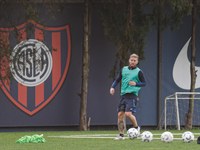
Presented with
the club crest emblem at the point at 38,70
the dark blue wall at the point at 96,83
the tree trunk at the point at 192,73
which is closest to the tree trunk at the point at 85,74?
the dark blue wall at the point at 96,83

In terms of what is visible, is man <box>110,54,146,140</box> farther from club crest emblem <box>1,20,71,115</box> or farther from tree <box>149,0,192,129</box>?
club crest emblem <box>1,20,71,115</box>

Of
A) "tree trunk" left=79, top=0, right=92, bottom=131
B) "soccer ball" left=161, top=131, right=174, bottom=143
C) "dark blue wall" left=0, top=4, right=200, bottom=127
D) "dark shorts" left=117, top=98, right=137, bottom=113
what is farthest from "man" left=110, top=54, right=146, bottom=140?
"dark blue wall" left=0, top=4, right=200, bottom=127

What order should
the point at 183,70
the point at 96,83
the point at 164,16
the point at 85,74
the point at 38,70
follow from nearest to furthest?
the point at 164,16 < the point at 85,74 < the point at 38,70 < the point at 96,83 < the point at 183,70

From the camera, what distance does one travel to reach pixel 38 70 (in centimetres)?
1465

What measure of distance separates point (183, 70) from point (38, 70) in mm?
5994

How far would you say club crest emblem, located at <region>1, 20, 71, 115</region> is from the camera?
576 inches

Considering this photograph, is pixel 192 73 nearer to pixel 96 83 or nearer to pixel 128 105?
pixel 96 83

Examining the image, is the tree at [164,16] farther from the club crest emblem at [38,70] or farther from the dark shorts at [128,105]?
the dark shorts at [128,105]

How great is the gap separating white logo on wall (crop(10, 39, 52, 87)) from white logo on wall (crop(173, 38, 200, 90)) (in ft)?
17.2

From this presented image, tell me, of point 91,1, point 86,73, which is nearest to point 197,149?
point 86,73

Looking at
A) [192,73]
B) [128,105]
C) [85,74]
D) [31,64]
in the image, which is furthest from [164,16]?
[128,105]

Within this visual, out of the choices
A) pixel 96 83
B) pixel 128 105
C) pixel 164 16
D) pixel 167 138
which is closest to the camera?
pixel 167 138

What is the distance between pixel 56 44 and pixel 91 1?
2.21 m

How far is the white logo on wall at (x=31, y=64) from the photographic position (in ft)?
46.8
